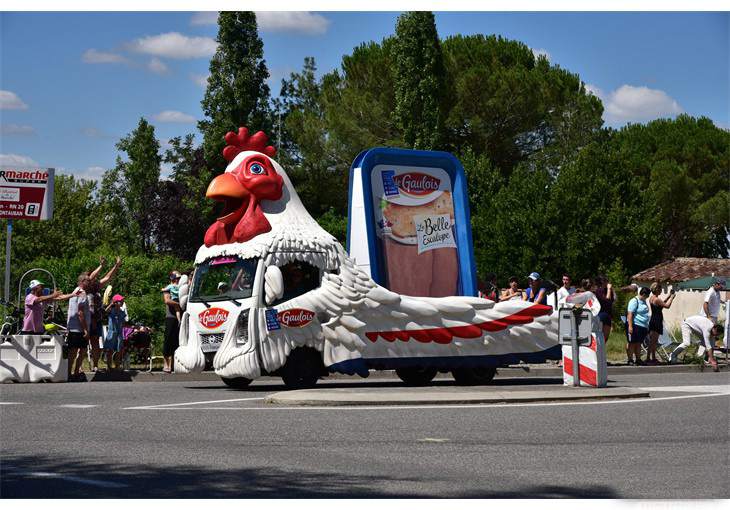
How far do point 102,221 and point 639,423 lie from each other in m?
68.2

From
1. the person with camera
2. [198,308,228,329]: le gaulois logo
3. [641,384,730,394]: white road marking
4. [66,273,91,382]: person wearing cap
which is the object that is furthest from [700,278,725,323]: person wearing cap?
[66,273,91,382]: person wearing cap

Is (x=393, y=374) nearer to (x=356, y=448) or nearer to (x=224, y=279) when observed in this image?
(x=224, y=279)

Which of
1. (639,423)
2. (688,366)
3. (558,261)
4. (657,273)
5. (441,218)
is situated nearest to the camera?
(639,423)

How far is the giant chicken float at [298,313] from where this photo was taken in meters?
17.0

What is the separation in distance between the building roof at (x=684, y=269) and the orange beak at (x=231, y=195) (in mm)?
46003

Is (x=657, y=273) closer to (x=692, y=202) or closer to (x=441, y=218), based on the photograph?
(x=692, y=202)

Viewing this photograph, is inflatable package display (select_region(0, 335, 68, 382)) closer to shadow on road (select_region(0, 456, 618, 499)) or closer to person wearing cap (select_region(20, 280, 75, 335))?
person wearing cap (select_region(20, 280, 75, 335))

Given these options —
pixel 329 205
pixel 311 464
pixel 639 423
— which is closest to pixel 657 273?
pixel 329 205

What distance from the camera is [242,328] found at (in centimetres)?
1694

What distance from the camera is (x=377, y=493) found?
26.0 feet

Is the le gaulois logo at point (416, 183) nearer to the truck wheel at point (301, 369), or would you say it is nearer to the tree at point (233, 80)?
the truck wheel at point (301, 369)

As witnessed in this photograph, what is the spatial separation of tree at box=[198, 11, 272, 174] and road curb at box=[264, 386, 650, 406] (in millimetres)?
38491

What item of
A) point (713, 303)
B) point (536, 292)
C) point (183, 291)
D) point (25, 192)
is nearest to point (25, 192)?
point (25, 192)

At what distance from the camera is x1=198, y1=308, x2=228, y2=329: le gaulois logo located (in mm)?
17172
